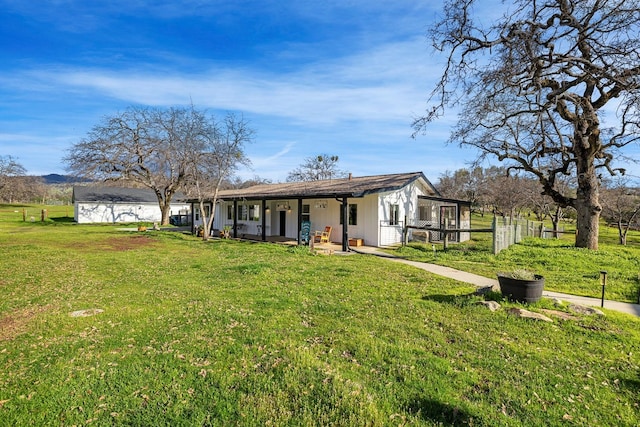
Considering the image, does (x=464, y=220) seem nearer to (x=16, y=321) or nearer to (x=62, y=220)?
(x=16, y=321)

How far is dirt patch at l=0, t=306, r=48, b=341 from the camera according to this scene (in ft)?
16.5

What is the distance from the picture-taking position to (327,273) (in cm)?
962

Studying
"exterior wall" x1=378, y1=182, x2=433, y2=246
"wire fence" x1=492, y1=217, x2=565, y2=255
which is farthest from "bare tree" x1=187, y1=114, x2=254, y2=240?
"wire fence" x1=492, y1=217, x2=565, y2=255

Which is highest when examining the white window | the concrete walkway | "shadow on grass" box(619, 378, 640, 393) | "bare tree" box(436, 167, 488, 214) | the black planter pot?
"bare tree" box(436, 167, 488, 214)

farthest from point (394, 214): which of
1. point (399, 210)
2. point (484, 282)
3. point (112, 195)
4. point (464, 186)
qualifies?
point (464, 186)

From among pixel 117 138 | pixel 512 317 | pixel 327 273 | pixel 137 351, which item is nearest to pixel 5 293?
pixel 137 351

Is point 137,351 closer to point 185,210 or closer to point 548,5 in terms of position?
point 548,5

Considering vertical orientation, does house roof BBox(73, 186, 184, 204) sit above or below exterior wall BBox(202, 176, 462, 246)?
above

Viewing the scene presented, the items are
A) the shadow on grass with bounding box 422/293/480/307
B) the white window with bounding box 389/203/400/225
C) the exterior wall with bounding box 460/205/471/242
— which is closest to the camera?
the shadow on grass with bounding box 422/293/480/307

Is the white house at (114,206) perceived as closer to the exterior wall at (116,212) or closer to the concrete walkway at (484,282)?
the exterior wall at (116,212)

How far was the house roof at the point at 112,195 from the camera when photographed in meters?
38.1

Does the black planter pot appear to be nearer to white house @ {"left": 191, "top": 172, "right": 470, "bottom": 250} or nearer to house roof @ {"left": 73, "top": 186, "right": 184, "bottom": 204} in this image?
white house @ {"left": 191, "top": 172, "right": 470, "bottom": 250}

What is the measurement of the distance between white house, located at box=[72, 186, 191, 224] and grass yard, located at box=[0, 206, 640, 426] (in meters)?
31.8

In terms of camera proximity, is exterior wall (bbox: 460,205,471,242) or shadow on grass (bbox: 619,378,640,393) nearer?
shadow on grass (bbox: 619,378,640,393)
